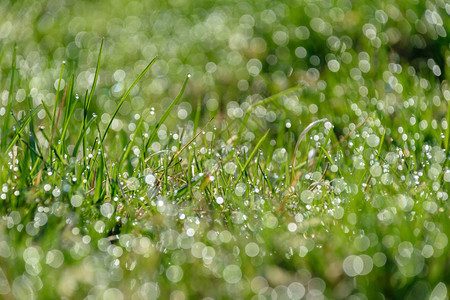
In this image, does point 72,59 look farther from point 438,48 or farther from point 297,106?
point 438,48

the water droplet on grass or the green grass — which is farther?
the water droplet on grass

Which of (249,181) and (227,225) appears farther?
(249,181)

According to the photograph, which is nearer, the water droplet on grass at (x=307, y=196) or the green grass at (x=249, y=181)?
the green grass at (x=249, y=181)

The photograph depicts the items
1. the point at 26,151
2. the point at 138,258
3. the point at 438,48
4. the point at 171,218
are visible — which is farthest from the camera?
the point at 438,48

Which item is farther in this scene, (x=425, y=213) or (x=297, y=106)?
(x=297, y=106)

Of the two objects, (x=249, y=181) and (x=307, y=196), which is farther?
(x=249, y=181)

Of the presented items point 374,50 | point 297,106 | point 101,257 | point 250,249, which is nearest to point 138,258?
point 101,257

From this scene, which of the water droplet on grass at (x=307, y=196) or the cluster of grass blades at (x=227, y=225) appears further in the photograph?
the water droplet on grass at (x=307, y=196)

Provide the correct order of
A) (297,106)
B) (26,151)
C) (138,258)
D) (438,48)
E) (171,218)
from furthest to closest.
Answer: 1. (438,48)
2. (297,106)
3. (26,151)
4. (171,218)
5. (138,258)
